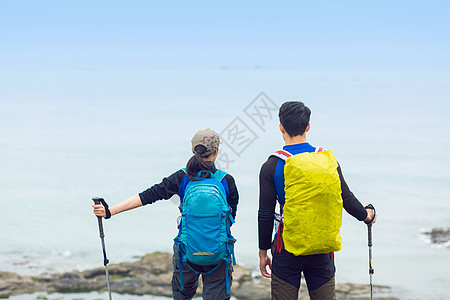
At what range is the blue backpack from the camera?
181 inches

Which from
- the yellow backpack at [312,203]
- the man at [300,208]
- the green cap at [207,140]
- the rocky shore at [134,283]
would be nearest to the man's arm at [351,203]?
the man at [300,208]

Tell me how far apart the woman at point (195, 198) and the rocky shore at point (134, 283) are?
4.27 metres

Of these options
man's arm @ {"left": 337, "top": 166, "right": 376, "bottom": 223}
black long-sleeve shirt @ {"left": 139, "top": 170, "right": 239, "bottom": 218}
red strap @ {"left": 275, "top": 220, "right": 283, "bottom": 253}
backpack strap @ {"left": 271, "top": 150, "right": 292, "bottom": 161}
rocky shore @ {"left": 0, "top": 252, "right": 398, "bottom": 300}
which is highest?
backpack strap @ {"left": 271, "top": 150, "right": 292, "bottom": 161}

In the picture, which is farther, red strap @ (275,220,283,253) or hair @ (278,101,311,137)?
red strap @ (275,220,283,253)

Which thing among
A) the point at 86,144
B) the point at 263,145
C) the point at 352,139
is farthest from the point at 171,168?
the point at 352,139

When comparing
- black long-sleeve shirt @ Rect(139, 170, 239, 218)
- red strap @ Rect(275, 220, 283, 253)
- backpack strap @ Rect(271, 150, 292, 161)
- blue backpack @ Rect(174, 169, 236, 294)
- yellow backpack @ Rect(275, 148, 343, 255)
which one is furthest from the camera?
black long-sleeve shirt @ Rect(139, 170, 239, 218)

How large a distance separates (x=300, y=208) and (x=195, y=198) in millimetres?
989

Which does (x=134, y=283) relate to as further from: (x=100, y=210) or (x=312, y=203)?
(x=312, y=203)

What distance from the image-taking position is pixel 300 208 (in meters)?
4.20

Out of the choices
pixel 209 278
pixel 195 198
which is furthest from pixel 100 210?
pixel 209 278

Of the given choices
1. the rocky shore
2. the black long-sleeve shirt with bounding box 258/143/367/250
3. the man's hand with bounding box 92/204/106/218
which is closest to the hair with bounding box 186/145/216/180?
the black long-sleeve shirt with bounding box 258/143/367/250

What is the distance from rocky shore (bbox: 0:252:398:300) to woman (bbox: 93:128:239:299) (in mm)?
4274

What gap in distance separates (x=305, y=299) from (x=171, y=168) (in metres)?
19.8

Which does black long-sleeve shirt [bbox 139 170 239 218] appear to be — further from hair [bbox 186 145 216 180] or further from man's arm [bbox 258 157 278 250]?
man's arm [bbox 258 157 278 250]
